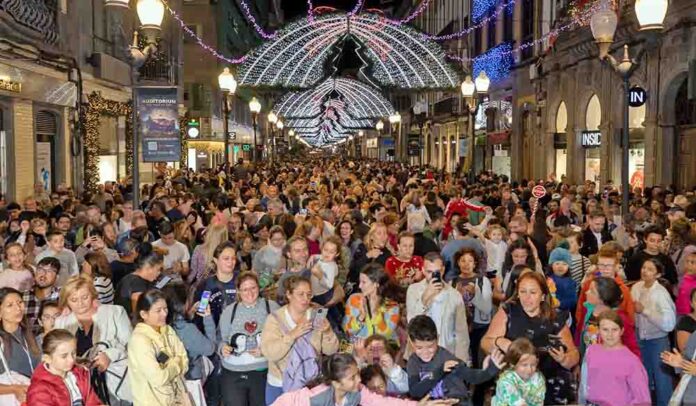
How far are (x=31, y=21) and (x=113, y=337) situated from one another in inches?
584

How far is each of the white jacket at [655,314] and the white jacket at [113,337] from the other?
4.42 meters

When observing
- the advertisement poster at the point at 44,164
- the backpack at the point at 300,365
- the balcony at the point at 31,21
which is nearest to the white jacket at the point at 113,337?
the backpack at the point at 300,365

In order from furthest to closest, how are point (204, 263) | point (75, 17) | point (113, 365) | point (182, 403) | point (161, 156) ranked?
point (75, 17) → point (161, 156) → point (204, 263) → point (113, 365) → point (182, 403)

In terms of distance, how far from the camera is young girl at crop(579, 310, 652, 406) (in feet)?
18.1

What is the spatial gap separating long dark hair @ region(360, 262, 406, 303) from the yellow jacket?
6.09ft

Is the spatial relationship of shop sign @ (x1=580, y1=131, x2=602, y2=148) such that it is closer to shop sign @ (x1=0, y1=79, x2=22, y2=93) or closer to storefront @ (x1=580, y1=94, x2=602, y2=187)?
storefront @ (x1=580, y1=94, x2=602, y2=187)

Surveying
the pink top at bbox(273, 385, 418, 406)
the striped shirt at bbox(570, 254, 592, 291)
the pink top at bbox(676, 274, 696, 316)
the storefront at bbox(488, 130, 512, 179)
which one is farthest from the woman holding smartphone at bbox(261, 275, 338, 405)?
the storefront at bbox(488, 130, 512, 179)

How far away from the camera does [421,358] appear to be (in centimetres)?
563

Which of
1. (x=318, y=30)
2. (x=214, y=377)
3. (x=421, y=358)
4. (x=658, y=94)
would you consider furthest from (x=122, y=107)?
(x=421, y=358)

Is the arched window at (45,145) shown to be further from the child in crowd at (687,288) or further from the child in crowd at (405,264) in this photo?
the child in crowd at (687,288)

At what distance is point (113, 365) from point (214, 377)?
1356mm

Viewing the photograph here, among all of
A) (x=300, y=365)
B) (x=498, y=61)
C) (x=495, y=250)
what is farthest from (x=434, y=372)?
(x=498, y=61)

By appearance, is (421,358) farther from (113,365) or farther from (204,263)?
(204,263)

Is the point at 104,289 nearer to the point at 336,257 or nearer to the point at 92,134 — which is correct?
the point at 336,257
